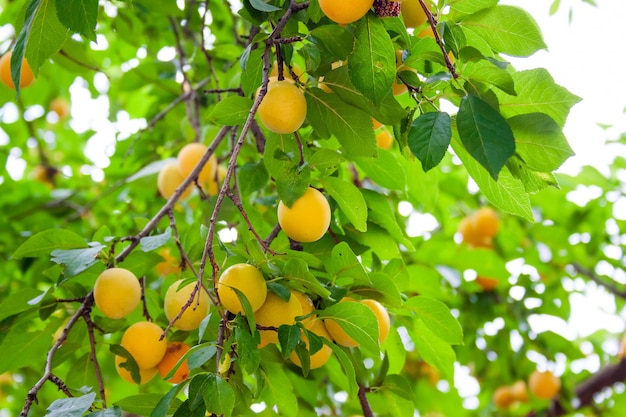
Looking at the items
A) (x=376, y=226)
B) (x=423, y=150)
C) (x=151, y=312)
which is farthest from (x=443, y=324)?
(x=151, y=312)

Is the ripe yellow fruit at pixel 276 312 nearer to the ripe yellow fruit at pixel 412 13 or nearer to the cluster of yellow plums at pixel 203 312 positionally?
the cluster of yellow plums at pixel 203 312

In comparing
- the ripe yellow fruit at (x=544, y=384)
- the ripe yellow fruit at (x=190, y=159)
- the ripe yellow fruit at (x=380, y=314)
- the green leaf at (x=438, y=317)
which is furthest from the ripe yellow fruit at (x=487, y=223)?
the ripe yellow fruit at (x=380, y=314)

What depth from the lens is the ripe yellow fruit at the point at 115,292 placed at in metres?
1.04

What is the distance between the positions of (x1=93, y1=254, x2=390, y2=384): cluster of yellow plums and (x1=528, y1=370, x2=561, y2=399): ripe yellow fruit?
1310mm

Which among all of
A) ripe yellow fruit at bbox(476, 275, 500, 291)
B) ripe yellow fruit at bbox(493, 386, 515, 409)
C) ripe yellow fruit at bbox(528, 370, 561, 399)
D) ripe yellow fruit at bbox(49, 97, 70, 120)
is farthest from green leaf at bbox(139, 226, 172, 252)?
ripe yellow fruit at bbox(49, 97, 70, 120)

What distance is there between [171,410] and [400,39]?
0.59 meters

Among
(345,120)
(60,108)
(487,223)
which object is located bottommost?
(60,108)

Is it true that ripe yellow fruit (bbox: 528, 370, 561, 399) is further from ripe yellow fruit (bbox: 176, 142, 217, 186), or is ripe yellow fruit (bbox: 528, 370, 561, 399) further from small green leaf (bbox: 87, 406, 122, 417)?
small green leaf (bbox: 87, 406, 122, 417)

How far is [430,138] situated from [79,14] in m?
0.43

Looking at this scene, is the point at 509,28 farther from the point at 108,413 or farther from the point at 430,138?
the point at 108,413

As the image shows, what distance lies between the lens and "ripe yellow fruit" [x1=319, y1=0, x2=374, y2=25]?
80 centimetres

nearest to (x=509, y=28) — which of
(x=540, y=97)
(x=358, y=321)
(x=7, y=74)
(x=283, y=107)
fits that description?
(x=540, y=97)

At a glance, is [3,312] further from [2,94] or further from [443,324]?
[2,94]

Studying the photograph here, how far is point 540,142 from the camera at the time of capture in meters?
0.82
